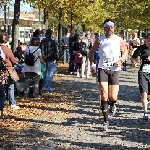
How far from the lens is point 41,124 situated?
9500mm

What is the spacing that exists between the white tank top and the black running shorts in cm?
7

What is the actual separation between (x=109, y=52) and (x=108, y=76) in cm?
47

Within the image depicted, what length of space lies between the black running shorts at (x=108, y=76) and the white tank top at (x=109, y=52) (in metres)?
0.07

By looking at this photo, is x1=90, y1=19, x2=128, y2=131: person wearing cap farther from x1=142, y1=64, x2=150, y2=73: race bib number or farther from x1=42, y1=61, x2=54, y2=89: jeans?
x1=42, y1=61, x2=54, y2=89: jeans

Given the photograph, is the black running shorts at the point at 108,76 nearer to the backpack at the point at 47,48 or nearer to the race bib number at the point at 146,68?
the race bib number at the point at 146,68

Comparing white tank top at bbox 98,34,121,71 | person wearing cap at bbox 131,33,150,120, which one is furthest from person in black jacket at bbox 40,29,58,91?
white tank top at bbox 98,34,121,71

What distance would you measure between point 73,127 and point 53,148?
69.9 inches

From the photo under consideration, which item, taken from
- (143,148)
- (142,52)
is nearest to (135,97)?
(142,52)

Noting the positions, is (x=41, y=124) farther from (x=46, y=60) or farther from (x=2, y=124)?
(x=46, y=60)

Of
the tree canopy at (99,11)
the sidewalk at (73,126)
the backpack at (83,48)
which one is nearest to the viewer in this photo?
the sidewalk at (73,126)

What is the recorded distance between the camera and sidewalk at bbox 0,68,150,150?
303 inches

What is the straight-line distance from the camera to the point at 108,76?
29.2 feet

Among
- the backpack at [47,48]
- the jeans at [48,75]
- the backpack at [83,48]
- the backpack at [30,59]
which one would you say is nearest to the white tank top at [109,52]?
the backpack at [30,59]

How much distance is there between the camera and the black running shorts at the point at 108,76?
883 cm
